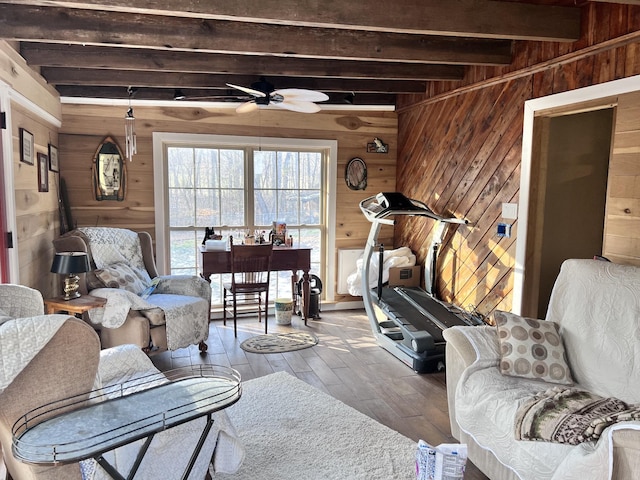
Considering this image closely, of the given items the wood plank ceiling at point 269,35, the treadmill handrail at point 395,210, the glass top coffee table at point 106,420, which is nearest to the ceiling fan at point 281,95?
the wood plank ceiling at point 269,35

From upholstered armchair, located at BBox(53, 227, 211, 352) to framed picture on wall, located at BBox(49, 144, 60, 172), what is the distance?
29.6 inches

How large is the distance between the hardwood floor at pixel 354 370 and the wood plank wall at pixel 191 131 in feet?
4.26

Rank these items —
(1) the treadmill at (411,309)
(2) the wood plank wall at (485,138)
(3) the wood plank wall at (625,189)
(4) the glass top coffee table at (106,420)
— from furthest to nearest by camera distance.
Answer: (1) the treadmill at (411,309), (2) the wood plank wall at (485,138), (3) the wood plank wall at (625,189), (4) the glass top coffee table at (106,420)

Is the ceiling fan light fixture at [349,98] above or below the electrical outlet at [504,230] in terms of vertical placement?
above

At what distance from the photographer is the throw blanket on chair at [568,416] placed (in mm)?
1867

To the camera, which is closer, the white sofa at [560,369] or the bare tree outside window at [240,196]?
the white sofa at [560,369]

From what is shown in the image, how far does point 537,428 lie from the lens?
6.59 ft

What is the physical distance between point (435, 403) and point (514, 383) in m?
0.96

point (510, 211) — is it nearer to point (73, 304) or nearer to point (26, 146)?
point (73, 304)

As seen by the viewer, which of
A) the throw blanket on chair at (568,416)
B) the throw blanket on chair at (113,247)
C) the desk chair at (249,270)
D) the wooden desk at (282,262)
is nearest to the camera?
the throw blanket on chair at (568,416)

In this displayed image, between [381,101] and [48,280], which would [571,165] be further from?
[48,280]

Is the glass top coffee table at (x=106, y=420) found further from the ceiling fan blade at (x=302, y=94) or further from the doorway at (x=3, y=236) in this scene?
the ceiling fan blade at (x=302, y=94)

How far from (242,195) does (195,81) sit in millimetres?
1415

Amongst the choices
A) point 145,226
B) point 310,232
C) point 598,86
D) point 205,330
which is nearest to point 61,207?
point 145,226
